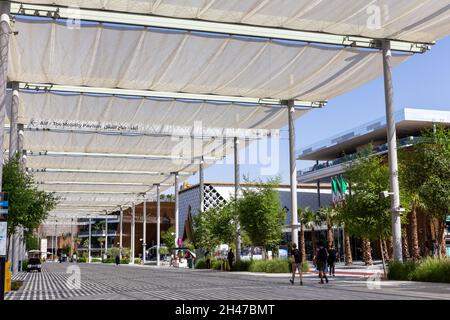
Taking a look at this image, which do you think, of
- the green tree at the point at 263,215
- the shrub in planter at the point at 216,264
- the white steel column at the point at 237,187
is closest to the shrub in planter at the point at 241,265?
the white steel column at the point at 237,187

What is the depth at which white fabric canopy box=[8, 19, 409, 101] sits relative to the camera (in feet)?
77.8

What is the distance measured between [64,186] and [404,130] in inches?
1591

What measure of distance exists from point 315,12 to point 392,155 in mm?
6940

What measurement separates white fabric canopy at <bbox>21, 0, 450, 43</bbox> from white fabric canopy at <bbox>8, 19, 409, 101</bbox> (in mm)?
1661

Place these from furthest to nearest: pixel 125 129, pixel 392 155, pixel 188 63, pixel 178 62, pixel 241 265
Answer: pixel 241 265 → pixel 125 129 → pixel 188 63 → pixel 178 62 → pixel 392 155

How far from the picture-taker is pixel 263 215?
118 ft

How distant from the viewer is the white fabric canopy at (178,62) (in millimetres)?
23725

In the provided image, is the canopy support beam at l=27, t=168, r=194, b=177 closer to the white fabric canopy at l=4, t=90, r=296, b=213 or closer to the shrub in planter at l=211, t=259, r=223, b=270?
the white fabric canopy at l=4, t=90, r=296, b=213

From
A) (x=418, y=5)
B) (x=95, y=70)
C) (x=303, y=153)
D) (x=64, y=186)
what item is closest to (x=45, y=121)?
(x=95, y=70)

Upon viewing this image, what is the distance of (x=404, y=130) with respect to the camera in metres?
71.0

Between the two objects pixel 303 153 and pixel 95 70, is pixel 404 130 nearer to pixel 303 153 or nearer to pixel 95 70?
pixel 303 153

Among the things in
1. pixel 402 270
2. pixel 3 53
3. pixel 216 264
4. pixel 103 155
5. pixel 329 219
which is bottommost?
pixel 216 264

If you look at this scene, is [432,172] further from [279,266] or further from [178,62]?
[279,266]

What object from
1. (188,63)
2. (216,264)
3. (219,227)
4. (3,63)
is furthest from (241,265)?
(3,63)
